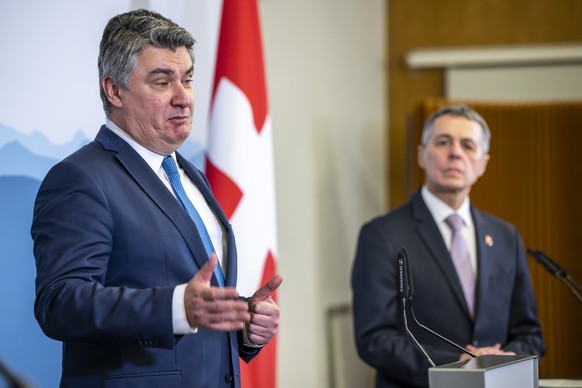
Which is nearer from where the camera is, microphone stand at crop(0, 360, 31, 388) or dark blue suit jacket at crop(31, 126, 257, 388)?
microphone stand at crop(0, 360, 31, 388)

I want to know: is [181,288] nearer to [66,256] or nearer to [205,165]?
[66,256]

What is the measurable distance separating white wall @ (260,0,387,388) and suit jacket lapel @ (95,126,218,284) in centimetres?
230

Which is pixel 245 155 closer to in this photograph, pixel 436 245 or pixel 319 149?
pixel 436 245

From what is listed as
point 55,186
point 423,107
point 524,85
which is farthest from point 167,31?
point 524,85

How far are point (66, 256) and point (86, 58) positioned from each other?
105cm

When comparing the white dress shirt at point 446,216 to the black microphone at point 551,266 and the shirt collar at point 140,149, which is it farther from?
the shirt collar at point 140,149

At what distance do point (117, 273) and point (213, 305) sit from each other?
0.36m

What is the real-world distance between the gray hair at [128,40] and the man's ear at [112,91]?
13mm

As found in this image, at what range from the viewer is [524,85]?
5594 millimetres

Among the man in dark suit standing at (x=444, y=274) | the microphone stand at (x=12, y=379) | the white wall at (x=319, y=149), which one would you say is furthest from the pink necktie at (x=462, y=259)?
the microphone stand at (x=12, y=379)

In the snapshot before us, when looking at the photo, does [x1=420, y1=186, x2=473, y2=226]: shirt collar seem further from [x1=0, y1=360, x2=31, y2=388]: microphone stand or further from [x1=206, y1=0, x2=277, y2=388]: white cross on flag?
[x1=0, y1=360, x2=31, y2=388]: microphone stand

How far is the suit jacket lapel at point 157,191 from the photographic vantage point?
87.3 inches

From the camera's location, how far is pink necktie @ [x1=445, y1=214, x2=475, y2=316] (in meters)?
3.65

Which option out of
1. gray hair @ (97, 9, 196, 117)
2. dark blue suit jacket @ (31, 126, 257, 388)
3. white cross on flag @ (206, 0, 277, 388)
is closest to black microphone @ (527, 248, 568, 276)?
white cross on flag @ (206, 0, 277, 388)
